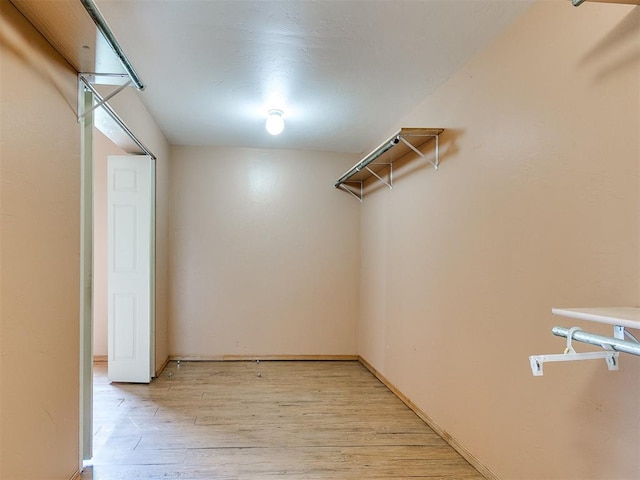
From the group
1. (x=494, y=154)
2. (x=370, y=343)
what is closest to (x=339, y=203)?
(x=370, y=343)

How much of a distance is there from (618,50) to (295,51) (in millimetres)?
1596

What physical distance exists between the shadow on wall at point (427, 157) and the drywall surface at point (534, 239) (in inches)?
0.9

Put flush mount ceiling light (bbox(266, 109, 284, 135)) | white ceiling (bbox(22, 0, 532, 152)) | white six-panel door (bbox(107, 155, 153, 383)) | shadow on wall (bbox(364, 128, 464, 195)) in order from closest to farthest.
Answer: white ceiling (bbox(22, 0, 532, 152)) < shadow on wall (bbox(364, 128, 464, 195)) < flush mount ceiling light (bbox(266, 109, 284, 135)) < white six-panel door (bbox(107, 155, 153, 383))

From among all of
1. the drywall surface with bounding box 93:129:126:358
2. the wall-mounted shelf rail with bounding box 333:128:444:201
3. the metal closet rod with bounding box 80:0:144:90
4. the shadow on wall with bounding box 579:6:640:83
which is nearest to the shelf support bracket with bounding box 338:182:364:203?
the wall-mounted shelf rail with bounding box 333:128:444:201

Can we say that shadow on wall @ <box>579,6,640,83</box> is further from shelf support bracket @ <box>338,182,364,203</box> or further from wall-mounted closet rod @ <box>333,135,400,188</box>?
shelf support bracket @ <box>338,182,364,203</box>

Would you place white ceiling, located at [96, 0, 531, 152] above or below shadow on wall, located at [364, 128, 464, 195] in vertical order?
above

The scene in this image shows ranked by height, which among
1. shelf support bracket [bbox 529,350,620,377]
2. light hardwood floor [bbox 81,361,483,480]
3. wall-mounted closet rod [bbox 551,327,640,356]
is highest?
wall-mounted closet rod [bbox 551,327,640,356]

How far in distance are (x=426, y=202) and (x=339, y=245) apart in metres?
1.92

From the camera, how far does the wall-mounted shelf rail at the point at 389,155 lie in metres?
2.65

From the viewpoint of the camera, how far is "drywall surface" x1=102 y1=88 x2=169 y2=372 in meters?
2.91

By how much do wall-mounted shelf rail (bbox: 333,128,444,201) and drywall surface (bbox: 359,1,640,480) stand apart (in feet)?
0.41

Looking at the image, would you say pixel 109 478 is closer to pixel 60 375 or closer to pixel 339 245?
pixel 60 375

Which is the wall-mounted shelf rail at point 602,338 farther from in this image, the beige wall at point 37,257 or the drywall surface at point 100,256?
the drywall surface at point 100,256

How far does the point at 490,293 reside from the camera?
213cm
